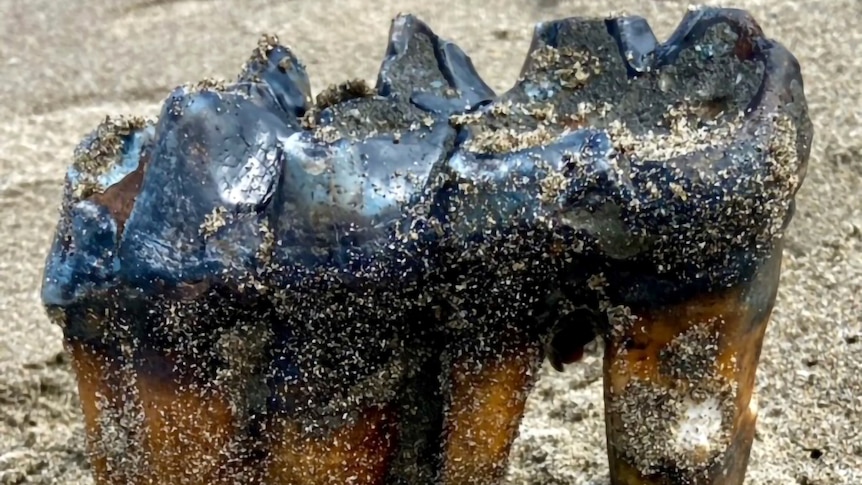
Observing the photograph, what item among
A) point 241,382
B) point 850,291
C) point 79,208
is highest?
point 79,208

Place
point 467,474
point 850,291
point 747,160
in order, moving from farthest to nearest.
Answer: point 850,291 → point 467,474 → point 747,160

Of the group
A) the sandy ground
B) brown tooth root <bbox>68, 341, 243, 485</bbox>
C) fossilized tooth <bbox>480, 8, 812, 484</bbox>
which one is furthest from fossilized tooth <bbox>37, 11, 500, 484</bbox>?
the sandy ground

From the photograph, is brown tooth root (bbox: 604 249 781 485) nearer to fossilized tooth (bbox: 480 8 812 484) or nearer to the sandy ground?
fossilized tooth (bbox: 480 8 812 484)

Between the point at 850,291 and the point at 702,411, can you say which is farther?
the point at 850,291

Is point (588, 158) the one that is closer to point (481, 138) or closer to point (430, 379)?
point (481, 138)

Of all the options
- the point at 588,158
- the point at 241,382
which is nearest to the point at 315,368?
the point at 241,382

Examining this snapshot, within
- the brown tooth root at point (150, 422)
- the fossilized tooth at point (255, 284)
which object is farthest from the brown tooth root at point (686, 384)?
the brown tooth root at point (150, 422)

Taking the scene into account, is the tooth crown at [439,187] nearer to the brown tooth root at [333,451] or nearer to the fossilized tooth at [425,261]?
the fossilized tooth at [425,261]
